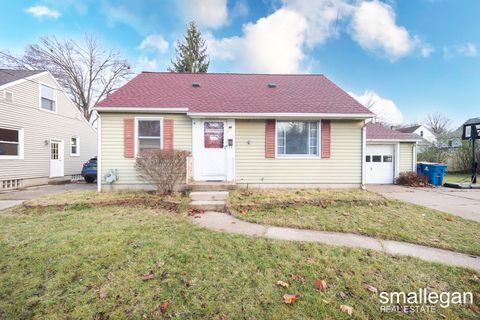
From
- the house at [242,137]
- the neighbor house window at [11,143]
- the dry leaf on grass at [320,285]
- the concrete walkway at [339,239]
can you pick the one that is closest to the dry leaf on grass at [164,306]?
the dry leaf on grass at [320,285]

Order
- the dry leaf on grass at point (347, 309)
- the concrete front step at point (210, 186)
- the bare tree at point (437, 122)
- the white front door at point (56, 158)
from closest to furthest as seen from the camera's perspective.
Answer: the dry leaf on grass at point (347, 309)
the concrete front step at point (210, 186)
the white front door at point (56, 158)
the bare tree at point (437, 122)

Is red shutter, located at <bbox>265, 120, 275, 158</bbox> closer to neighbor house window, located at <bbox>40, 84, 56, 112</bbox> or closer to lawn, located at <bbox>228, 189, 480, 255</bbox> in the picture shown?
lawn, located at <bbox>228, 189, 480, 255</bbox>

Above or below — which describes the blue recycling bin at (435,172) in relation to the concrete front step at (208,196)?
above

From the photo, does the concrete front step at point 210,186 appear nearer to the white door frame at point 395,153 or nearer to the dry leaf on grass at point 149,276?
the dry leaf on grass at point 149,276

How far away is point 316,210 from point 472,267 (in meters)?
2.83

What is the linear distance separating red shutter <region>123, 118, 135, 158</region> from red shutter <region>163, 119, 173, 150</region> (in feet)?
3.68

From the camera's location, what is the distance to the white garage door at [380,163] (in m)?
11.0

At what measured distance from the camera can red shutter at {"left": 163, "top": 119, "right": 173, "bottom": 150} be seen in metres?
7.77

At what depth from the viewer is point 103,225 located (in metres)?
4.43

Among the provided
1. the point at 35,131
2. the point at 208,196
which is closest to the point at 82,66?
the point at 35,131

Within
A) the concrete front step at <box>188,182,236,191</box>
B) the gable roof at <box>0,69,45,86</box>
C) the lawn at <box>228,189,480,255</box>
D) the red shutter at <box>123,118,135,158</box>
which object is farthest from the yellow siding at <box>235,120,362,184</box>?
the gable roof at <box>0,69,45,86</box>

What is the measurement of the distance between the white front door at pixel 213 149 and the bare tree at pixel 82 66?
1767cm

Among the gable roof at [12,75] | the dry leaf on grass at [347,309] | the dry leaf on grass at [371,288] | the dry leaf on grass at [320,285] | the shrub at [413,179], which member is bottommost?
the dry leaf on grass at [347,309]

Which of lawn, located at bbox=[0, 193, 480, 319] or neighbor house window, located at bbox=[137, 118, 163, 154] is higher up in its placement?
neighbor house window, located at bbox=[137, 118, 163, 154]
